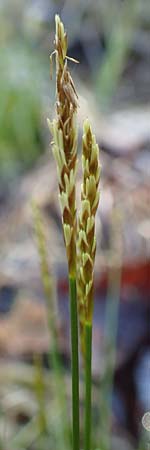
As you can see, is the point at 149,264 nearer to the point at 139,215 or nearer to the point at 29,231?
the point at 139,215

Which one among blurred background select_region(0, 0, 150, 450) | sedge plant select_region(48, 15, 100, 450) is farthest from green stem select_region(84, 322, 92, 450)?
blurred background select_region(0, 0, 150, 450)

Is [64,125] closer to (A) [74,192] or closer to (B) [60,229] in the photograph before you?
(A) [74,192]

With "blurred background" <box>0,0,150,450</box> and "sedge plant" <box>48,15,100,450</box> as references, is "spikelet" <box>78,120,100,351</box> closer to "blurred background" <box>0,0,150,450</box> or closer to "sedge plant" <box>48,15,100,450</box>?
"sedge plant" <box>48,15,100,450</box>

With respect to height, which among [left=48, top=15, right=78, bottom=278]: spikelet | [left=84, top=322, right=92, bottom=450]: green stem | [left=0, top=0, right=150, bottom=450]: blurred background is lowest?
[left=0, top=0, right=150, bottom=450]: blurred background

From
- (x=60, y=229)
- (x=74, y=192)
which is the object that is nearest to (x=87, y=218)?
(x=74, y=192)

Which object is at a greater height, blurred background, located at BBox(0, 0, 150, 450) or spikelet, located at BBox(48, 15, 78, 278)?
spikelet, located at BBox(48, 15, 78, 278)

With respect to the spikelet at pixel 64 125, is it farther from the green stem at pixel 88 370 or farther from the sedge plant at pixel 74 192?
the green stem at pixel 88 370

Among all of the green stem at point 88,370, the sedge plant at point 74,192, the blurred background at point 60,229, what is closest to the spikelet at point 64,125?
the sedge plant at point 74,192
